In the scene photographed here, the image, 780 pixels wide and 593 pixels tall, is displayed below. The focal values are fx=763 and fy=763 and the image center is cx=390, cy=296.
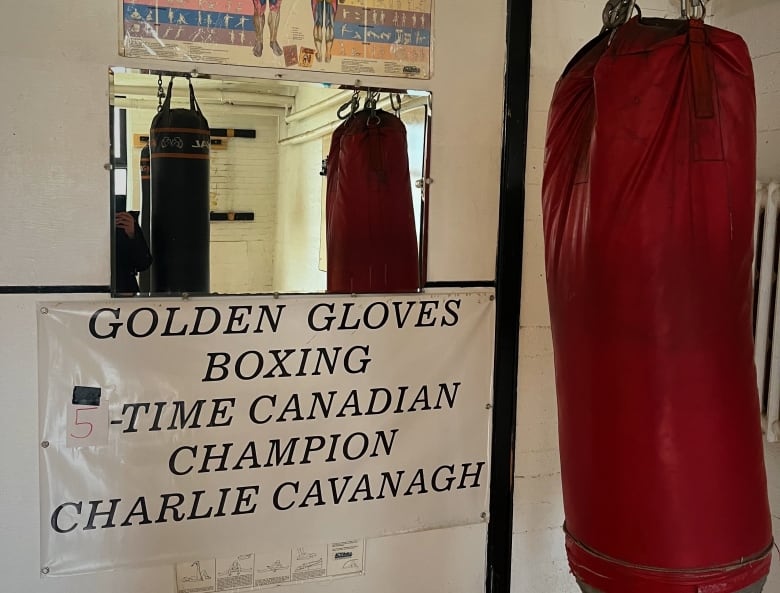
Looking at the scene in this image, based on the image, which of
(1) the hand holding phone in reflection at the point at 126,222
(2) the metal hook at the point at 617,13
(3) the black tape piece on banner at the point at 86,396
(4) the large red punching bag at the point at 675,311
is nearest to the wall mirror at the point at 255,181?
(1) the hand holding phone in reflection at the point at 126,222

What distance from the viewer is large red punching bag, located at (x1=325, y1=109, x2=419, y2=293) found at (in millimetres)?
1937

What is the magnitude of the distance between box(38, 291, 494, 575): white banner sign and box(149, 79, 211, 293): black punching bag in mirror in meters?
0.07

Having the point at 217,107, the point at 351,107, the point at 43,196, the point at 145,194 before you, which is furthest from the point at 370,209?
the point at 43,196

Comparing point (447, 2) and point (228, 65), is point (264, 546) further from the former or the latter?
point (447, 2)

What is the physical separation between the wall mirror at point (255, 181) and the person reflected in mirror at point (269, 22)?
8 cm

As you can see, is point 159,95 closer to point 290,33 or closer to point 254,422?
point 290,33

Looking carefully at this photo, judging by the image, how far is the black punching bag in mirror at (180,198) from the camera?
176 centimetres

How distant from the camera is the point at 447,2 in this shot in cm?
195

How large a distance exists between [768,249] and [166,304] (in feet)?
4.87

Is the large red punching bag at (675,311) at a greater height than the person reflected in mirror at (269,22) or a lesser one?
lesser

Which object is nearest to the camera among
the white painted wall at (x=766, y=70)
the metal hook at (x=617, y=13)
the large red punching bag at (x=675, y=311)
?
the large red punching bag at (x=675, y=311)

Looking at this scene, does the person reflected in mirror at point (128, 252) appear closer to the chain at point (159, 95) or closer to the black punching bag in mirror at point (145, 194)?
the black punching bag in mirror at point (145, 194)

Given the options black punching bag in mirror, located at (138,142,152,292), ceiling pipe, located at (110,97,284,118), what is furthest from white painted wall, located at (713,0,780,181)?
black punching bag in mirror, located at (138,142,152,292)

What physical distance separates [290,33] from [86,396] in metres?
0.98
